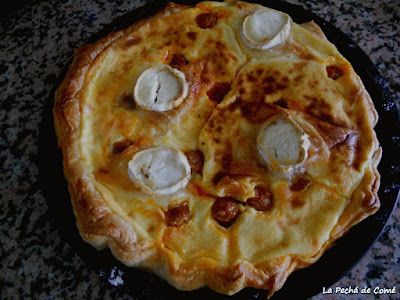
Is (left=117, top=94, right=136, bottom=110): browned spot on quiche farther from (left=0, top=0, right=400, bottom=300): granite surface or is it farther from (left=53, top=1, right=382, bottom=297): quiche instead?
(left=0, top=0, right=400, bottom=300): granite surface

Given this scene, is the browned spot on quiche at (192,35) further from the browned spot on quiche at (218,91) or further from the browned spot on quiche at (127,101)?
the browned spot on quiche at (127,101)

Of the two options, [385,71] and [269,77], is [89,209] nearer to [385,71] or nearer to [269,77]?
[269,77]

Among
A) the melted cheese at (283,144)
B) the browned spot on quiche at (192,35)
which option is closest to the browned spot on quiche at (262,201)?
the melted cheese at (283,144)

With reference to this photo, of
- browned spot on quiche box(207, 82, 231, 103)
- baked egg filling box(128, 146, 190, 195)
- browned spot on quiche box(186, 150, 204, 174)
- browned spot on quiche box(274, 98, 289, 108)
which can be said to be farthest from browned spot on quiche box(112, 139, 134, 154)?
browned spot on quiche box(274, 98, 289, 108)

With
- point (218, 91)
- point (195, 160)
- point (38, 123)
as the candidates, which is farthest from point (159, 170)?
point (38, 123)

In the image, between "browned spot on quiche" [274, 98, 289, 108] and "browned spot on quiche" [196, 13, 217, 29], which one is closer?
"browned spot on quiche" [274, 98, 289, 108]

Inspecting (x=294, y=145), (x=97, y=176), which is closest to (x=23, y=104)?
(x=97, y=176)
